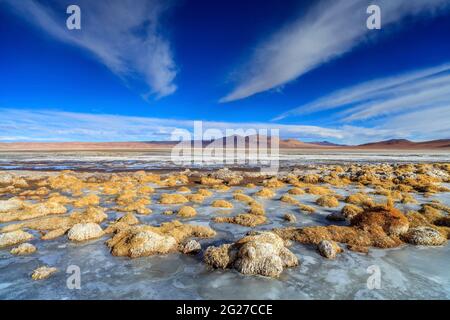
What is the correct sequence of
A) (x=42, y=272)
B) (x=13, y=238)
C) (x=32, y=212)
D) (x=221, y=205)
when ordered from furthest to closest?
(x=221, y=205) < (x=32, y=212) < (x=13, y=238) < (x=42, y=272)

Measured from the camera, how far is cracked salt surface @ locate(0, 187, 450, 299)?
5172 mm

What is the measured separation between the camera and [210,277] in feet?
19.1

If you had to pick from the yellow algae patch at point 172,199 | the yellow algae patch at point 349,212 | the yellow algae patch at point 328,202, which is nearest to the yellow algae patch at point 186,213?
the yellow algae patch at point 172,199

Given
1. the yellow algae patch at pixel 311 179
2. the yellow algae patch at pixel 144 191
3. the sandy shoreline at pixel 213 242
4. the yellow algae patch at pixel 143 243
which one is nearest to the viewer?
the sandy shoreline at pixel 213 242

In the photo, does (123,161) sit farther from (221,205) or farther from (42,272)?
(42,272)

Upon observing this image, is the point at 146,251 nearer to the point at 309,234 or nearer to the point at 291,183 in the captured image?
the point at 309,234

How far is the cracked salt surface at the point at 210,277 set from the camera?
17.0ft

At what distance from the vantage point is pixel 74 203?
41.4 feet

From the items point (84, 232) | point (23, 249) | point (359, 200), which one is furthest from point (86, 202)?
point (359, 200)

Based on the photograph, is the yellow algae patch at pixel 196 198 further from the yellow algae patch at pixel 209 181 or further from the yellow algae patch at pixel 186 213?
the yellow algae patch at pixel 209 181

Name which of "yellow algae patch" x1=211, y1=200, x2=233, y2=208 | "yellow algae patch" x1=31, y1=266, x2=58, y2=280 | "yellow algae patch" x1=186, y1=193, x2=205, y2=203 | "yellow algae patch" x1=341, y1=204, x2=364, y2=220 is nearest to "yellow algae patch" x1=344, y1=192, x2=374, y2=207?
"yellow algae patch" x1=341, y1=204, x2=364, y2=220

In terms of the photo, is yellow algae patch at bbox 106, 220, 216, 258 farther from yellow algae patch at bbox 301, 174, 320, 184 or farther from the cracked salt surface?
yellow algae patch at bbox 301, 174, 320, 184

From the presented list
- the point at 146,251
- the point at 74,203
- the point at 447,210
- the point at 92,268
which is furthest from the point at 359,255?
the point at 74,203
